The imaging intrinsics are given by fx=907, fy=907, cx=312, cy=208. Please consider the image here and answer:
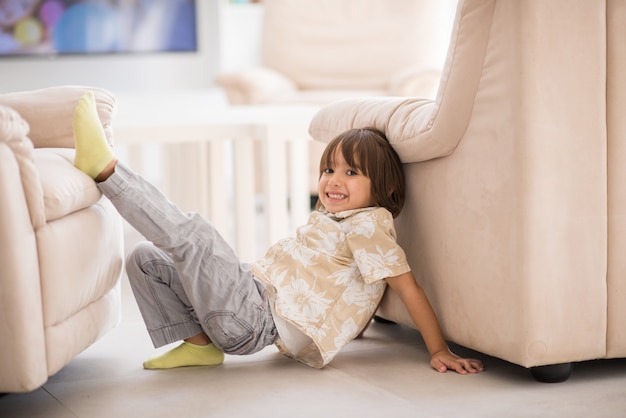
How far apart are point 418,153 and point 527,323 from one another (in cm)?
38

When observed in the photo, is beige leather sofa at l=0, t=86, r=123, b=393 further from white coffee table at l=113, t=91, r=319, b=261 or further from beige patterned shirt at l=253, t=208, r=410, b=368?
white coffee table at l=113, t=91, r=319, b=261

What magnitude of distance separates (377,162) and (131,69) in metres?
3.73

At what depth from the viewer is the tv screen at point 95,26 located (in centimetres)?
498

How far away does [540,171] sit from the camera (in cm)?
150

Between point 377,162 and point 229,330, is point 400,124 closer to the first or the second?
point 377,162

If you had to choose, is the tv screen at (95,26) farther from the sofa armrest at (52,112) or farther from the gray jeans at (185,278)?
the gray jeans at (185,278)

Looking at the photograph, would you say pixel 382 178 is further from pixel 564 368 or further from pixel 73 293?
pixel 73 293

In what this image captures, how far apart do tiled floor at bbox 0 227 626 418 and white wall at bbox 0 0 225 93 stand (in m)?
3.54

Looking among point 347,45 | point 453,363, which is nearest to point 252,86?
point 347,45

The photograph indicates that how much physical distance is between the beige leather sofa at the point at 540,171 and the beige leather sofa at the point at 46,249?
63 centimetres

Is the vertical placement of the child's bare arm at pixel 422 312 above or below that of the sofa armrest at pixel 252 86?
below

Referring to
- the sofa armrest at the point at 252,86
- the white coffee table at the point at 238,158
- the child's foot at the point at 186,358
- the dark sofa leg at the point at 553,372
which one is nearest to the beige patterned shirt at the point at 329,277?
the child's foot at the point at 186,358

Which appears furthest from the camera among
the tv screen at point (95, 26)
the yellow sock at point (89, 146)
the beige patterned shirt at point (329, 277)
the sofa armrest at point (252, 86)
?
the tv screen at point (95, 26)

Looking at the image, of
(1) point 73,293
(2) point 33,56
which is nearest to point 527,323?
(1) point 73,293
